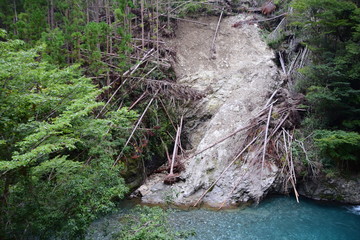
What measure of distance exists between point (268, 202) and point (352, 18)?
568 cm

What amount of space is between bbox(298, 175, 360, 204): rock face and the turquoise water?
28 cm

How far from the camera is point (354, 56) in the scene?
8023mm

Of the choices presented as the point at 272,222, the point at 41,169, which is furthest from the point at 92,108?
the point at 272,222

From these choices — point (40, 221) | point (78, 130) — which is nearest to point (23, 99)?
point (78, 130)

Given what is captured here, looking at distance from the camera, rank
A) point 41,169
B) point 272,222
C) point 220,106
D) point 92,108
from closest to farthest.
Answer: point 41,169 < point 92,108 < point 272,222 < point 220,106

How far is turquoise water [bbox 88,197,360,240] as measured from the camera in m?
6.31

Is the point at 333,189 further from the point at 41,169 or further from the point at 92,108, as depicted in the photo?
the point at 41,169

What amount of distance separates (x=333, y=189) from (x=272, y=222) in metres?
2.57

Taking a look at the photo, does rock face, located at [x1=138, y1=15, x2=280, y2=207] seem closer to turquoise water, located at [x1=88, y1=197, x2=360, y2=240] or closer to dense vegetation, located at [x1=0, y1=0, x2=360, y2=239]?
turquoise water, located at [x1=88, y1=197, x2=360, y2=240]

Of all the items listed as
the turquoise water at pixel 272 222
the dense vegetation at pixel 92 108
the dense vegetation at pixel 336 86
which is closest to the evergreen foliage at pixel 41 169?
the dense vegetation at pixel 92 108

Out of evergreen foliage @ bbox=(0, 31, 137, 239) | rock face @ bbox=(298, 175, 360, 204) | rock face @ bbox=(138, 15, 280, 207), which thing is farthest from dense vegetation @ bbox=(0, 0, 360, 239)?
rock face @ bbox=(138, 15, 280, 207)

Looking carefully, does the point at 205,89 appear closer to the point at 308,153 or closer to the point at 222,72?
the point at 222,72

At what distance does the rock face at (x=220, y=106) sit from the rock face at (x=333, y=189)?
1243 millimetres

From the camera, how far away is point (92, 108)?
544 cm
